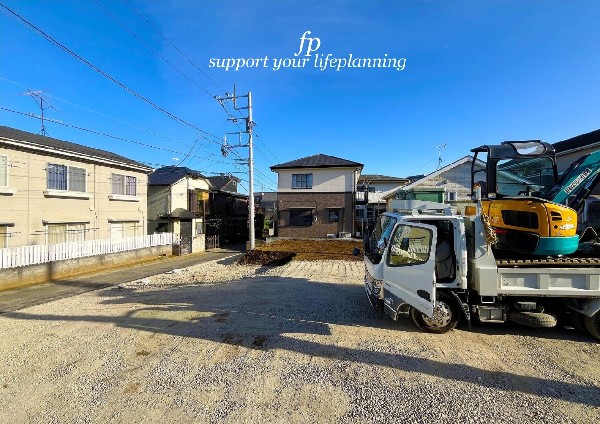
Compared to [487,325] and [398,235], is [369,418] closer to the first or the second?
[398,235]

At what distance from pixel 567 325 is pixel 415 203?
3410mm

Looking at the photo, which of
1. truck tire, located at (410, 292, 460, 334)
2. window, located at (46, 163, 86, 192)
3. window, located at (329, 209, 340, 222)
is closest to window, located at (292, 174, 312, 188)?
window, located at (329, 209, 340, 222)

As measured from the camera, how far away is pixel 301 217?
26.9 meters

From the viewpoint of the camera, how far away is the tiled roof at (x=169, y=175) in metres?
23.3

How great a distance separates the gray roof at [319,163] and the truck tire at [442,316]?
2198cm

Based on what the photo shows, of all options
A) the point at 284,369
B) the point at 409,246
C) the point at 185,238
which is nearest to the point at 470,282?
the point at 409,246

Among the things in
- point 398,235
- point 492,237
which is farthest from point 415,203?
point 492,237

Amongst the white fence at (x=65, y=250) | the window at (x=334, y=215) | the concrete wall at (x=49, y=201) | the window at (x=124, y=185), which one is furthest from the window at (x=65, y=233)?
the window at (x=334, y=215)

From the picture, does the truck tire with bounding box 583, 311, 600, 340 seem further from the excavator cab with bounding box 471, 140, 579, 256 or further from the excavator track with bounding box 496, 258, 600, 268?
the excavator cab with bounding box 471, 140, 579, 256

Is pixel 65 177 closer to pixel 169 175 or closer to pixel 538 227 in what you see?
pixel 169 175

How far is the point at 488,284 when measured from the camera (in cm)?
459

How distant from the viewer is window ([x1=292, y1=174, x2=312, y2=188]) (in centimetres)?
2719

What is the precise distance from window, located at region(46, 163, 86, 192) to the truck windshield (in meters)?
18.4

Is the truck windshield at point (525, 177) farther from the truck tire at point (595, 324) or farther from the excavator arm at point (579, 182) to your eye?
the truck tire at point (595, 324)
